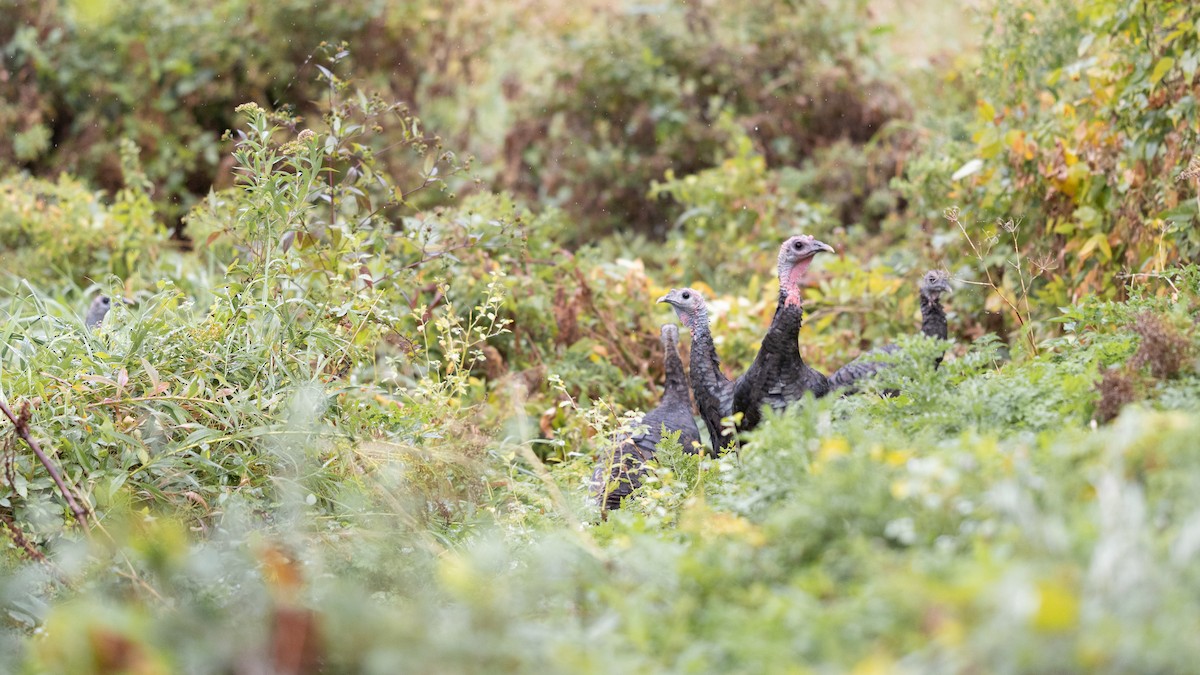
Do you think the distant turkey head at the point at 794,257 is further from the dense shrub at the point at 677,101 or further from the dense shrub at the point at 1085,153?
the dense shrub at the point at 677,101

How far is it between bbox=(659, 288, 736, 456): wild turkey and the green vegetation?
0.52 meters

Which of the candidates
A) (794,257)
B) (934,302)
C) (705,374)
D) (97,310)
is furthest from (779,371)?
(97,310)

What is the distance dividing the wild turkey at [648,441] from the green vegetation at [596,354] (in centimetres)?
12

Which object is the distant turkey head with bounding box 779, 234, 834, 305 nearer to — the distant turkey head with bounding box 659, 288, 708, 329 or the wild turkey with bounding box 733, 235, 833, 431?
the wild turkey with bounding box 733, 235, 833, 431

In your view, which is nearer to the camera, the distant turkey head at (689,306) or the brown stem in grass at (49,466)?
the brown stem in grass at (49,466)

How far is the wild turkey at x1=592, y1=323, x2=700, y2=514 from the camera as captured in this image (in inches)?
164

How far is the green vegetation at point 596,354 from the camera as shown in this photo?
2113 mm

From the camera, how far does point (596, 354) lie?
5.99 m

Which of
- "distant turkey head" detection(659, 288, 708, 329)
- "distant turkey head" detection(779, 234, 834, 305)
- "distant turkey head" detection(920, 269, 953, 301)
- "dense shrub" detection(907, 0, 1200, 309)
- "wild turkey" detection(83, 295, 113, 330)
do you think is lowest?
"wild turkey" detection(83, 295, 113, 330)

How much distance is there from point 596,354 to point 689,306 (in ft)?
3.03

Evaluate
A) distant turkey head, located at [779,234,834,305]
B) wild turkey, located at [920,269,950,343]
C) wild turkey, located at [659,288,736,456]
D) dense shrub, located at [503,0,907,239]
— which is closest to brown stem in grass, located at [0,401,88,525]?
wild turkey, located at [659,288,736,456]

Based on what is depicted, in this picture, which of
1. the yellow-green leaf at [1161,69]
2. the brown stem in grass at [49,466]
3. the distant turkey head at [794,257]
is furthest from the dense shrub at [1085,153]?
the brown stem in grass at [49,466]

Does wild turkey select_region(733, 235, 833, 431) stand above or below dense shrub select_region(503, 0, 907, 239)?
below

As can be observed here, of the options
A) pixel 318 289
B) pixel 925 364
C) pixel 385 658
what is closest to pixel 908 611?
pixel 385 658
